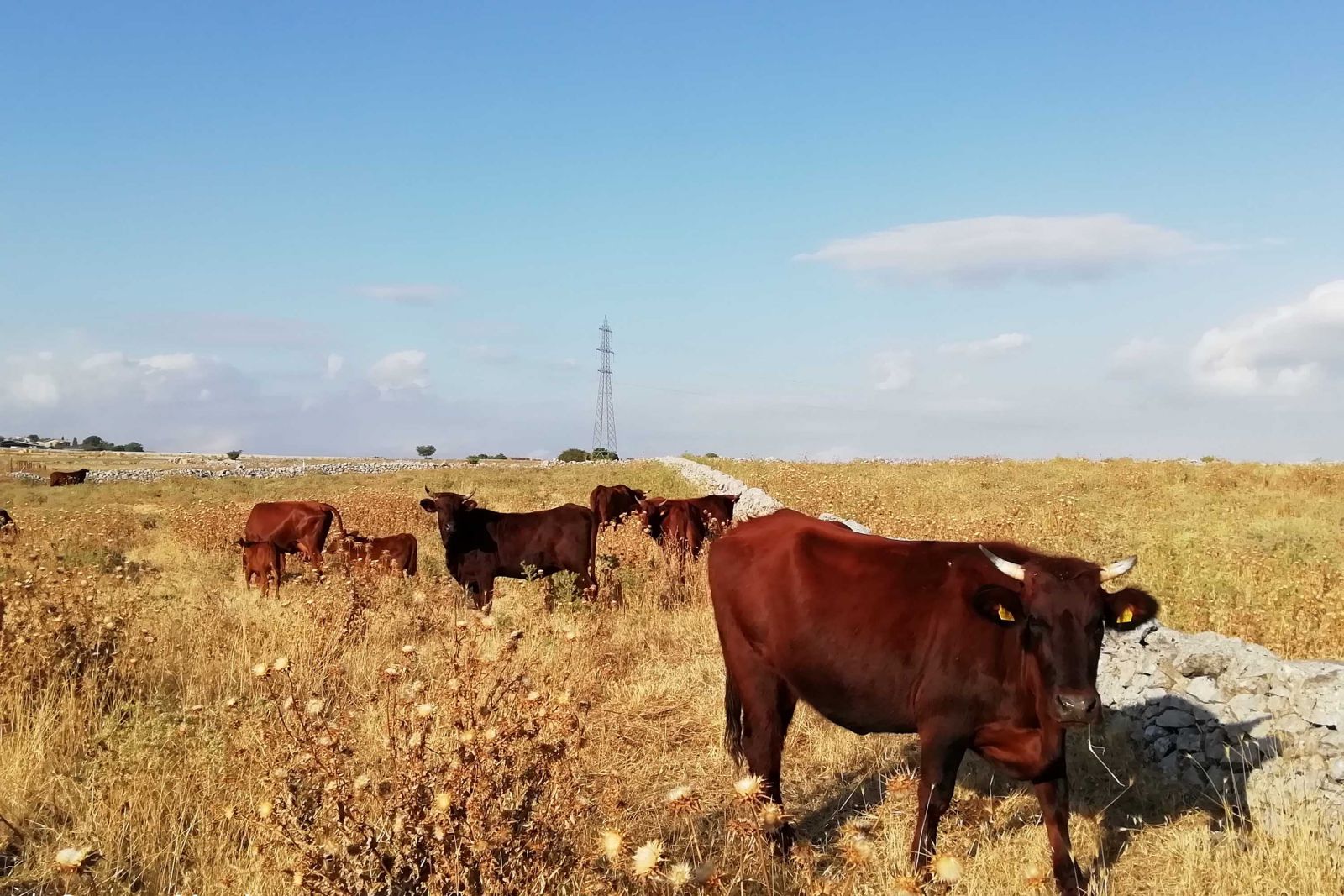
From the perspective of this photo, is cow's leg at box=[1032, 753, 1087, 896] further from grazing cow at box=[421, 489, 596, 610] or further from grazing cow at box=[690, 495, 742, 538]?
grazing cow at box=[690, 495, 742, 538]

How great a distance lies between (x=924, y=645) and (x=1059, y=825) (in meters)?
1.04

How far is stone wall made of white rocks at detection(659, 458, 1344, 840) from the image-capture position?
543 cm

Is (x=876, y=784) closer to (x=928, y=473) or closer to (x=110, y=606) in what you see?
(x=110, y=606)

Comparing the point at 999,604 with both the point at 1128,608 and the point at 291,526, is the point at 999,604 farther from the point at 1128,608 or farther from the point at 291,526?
the point at 291,526

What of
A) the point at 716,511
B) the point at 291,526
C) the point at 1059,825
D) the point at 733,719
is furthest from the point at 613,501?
the point at 1059,825

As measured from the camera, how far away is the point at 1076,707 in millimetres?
4406

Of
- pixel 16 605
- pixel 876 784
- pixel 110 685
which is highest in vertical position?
pixel 16 605

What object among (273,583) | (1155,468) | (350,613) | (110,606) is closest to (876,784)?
(350,613)

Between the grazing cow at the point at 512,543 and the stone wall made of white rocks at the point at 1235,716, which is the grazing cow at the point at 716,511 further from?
the stone wall made of white rocks at the point at 1235,716

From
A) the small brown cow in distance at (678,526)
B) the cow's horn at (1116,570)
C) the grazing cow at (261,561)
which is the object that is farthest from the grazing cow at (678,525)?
the cow's horn at (1116,570)

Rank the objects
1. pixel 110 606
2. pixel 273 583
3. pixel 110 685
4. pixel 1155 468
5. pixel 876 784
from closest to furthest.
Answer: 1. pixel 876 784
2. pixel 110 685
3. pixel 110 606
4. pixel 273 583
5. pixel 1155 468

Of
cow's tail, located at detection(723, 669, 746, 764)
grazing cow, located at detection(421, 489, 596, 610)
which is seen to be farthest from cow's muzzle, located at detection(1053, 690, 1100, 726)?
grazing cow, located at detection(421, 489, 596, 610)

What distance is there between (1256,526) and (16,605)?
17.8m

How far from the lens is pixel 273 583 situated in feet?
45.8
